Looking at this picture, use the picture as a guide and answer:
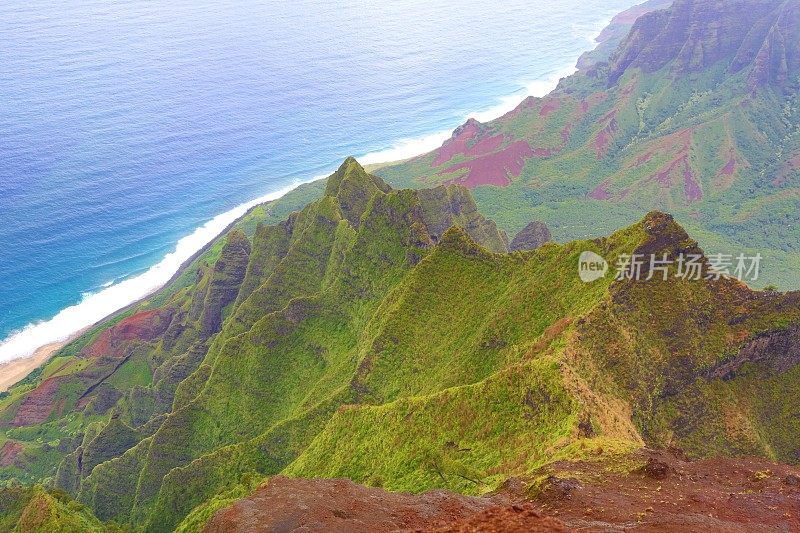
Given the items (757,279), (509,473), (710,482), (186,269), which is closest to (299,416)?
(509,473)

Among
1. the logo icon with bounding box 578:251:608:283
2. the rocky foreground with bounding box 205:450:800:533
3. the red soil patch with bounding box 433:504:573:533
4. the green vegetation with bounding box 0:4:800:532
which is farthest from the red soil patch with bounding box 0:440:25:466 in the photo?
the red soil patch with bounding box 433:504:573:533

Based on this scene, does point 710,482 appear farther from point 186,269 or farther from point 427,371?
point 186,269

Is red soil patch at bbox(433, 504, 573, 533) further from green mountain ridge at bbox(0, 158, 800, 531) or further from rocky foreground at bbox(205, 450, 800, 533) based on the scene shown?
green mountain ridge at bbox(0, 158, 800, 531)

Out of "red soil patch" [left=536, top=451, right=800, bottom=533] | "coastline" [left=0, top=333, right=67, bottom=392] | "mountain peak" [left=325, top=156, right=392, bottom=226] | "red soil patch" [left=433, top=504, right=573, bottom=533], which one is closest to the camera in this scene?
"red soil patch" [left=433, top=504, right=573, bottom=533]

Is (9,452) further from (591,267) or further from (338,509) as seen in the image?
(591,267)

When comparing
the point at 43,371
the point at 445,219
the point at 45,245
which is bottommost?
the point at 43,371

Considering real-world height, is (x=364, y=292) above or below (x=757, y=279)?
above

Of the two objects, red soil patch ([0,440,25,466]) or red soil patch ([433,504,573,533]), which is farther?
red soil patch ([0,440,25,466])

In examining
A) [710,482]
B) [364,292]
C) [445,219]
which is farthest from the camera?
[445,219]

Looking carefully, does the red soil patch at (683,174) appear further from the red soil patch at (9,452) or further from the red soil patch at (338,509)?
the red soil patch at (9,452)
